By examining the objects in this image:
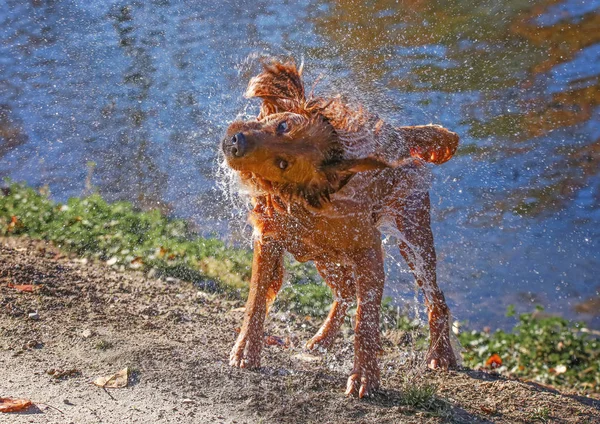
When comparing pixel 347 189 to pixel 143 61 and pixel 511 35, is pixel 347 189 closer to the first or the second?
pixel 511 35

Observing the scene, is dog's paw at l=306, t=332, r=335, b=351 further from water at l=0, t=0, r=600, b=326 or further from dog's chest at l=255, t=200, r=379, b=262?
water at l=0, t=0, r=600, b=326

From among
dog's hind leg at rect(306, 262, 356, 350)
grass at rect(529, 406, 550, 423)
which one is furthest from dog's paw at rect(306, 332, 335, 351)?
grass at rect(529, 406, 550, 423)

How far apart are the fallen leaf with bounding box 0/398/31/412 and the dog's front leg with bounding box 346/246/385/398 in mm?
1552

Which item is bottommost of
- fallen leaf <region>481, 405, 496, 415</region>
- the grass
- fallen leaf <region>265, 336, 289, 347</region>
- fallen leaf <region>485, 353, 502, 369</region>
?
fallen leaf <region>481, 405, 496, 415</region>

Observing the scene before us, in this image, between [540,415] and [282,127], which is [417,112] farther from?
[282,127]

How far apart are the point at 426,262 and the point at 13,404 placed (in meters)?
2.68

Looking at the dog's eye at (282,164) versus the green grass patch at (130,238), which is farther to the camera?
the green grass patch at (130,238)

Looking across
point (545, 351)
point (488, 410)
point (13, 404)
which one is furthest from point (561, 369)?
point (13, 404)

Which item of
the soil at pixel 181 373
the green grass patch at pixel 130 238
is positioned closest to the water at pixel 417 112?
the green grass patch at pixel 130 238

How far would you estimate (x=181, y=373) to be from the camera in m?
4.04

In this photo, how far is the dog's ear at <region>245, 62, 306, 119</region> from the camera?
3887 mm

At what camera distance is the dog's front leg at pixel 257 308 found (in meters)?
4.28

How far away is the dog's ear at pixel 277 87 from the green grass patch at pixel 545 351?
3.39 metres

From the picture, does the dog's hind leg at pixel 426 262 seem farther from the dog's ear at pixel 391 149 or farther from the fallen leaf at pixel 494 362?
the fallen leaf at pixel 494 362
